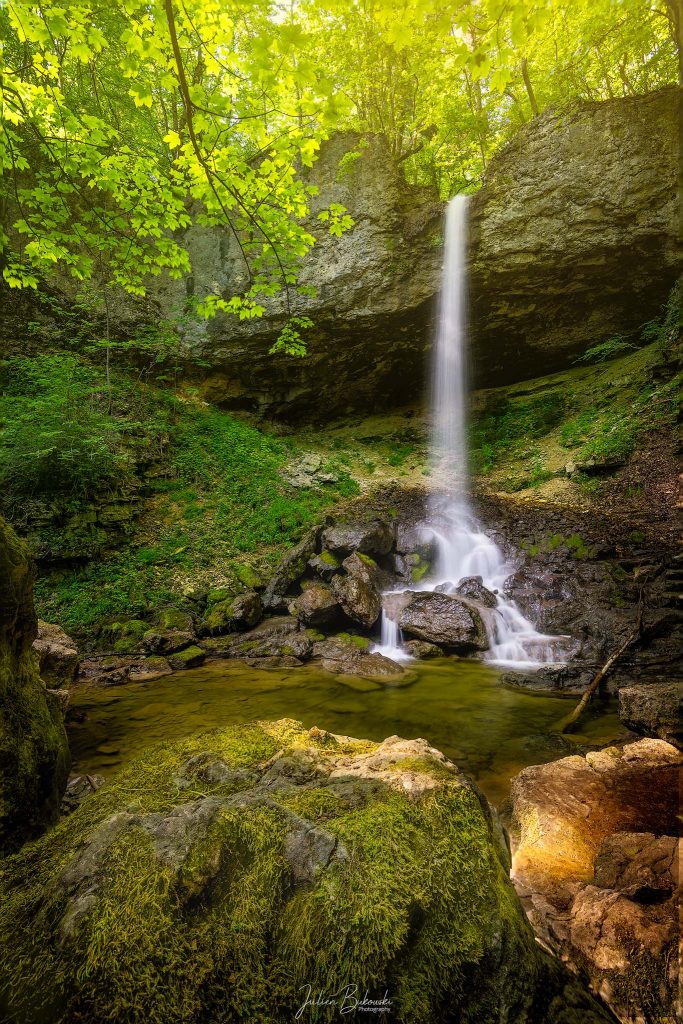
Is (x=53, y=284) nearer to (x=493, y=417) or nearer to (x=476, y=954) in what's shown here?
(x=493, y=417)

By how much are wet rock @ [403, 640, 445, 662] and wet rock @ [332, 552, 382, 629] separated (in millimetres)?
890

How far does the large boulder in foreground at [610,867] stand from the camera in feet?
4.90

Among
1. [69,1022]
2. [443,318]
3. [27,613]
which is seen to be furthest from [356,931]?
[443,318]

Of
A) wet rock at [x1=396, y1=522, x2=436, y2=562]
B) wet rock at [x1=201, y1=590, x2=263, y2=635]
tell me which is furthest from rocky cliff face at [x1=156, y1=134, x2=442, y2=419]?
wet rock at [x1=201, y1=590, x2=263, y2=635]

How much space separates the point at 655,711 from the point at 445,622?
3831 millimetres

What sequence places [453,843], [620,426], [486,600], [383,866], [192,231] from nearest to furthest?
[383,866] → [453,843] → [486,600] → [620,426] → [192,231]

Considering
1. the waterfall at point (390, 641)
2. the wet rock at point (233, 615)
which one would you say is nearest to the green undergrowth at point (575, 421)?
the waterfall at point (390, 641)

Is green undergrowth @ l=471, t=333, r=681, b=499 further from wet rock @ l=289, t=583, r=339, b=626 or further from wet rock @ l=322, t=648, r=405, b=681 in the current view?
wet rock @ l=322, t=648, r=405, b=681

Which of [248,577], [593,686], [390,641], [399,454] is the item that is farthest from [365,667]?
[399,454]

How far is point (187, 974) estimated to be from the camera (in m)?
0.95

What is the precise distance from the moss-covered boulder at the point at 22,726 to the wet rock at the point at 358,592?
557cm

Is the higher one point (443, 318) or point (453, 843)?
point (443, 318)

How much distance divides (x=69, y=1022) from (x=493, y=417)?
15.9 metres

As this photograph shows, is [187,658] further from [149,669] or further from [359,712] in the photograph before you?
Result: [359,712]
